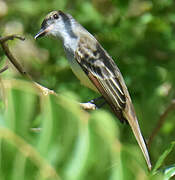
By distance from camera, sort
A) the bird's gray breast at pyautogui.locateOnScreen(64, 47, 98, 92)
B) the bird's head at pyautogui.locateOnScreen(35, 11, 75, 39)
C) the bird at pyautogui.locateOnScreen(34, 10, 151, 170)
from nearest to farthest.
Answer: the bird at pyautogui.locateOnScreen(34, 10, 151, 170)
the bird's gray breast at pyautogui.locateOnScreen(64, 47, 98, 92)
the bird's head at pyautogui.locateOnScreen(35, 11, 75, 39)

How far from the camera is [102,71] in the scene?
4895mm

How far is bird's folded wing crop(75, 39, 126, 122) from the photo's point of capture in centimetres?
466

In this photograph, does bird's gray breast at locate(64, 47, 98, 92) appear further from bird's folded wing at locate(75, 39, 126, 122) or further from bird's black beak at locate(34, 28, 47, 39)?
bird's black beak at locate(34, 28, 47, 39)

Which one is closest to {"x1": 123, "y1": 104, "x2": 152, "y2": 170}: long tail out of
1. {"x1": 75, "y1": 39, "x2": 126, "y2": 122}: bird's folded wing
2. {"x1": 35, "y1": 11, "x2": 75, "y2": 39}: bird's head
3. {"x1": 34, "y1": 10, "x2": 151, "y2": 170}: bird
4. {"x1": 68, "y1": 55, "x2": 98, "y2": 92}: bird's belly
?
{"x1": 34, "y1": 10, "x2": 151, "y2": 170}: bird

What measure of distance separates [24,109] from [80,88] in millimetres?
3707

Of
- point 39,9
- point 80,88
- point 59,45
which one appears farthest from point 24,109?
point 39,9

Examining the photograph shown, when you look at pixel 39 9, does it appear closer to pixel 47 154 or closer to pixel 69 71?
pixel 69 71

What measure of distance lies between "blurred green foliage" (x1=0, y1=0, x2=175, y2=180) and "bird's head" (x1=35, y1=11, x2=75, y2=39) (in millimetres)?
151

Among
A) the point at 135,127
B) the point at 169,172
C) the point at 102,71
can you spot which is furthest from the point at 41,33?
the point at 169,172

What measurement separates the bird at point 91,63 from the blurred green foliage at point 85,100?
0.14 meters

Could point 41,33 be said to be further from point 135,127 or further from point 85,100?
point 135,127

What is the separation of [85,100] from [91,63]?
421 millimetres

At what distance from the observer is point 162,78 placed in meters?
4.95

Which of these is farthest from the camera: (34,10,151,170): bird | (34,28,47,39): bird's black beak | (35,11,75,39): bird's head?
(35,11,75,39): bird's head
